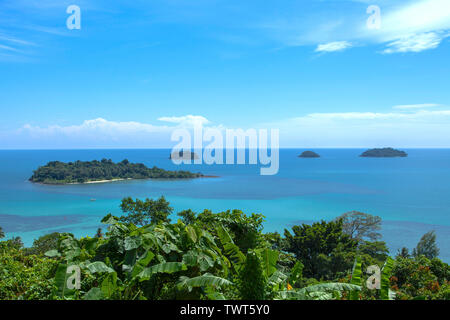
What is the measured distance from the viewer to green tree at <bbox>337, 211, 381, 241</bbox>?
28172 millimetres

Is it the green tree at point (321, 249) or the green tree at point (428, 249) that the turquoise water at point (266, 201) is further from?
the green tree at point (321, 249)

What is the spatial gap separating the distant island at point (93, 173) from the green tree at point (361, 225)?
82.8 metres

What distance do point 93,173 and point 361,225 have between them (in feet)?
298

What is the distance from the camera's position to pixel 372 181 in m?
101

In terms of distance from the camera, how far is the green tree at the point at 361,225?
28172 millimetres

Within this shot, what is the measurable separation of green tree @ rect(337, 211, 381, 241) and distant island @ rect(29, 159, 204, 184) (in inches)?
3260

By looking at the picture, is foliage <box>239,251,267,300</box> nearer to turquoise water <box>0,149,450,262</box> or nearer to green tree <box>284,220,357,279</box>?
green tree <box>284,220,357,279</box>

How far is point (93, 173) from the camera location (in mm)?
100875

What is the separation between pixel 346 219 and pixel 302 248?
448 inches

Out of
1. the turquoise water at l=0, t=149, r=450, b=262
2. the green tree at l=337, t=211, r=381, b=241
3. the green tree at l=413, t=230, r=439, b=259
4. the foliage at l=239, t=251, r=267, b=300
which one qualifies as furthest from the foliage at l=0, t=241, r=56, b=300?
the turquoise water at l=0, t=149, r=450, b=262

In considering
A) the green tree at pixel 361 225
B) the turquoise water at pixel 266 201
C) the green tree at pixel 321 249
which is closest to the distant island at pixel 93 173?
the turquoise water at pixel 266 201

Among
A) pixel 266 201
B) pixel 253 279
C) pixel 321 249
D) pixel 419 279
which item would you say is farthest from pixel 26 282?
pixel 266 201
